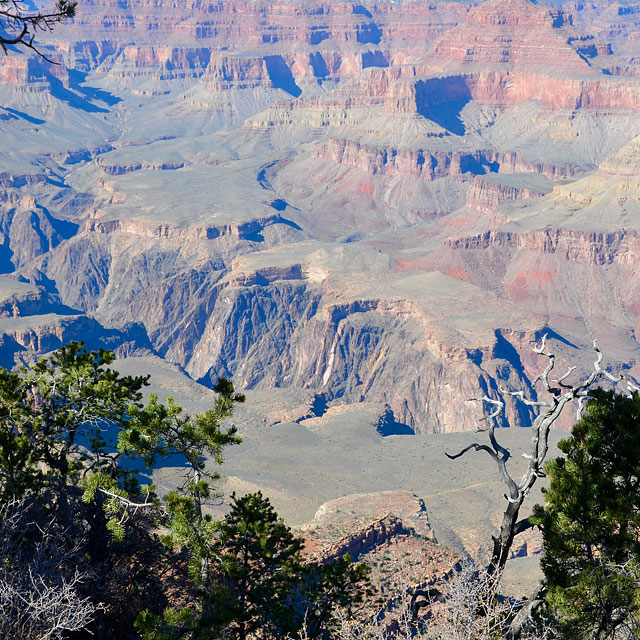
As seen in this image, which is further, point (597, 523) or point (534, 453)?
point (534, 453)

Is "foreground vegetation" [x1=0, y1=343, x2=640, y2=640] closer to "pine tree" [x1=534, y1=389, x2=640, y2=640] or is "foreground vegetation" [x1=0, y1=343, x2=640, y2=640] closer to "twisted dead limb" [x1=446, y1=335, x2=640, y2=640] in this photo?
"pine tree" [x1=534, y1=389, x2=640, y2=640]

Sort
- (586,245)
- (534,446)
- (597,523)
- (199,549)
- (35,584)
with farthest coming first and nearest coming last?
(586,245), (199,549), (534,446), (35,584), (597,523)

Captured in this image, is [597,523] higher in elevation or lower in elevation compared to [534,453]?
lower

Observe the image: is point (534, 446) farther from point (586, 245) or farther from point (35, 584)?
point (586, 245)

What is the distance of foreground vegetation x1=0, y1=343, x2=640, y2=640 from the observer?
67.3 feet

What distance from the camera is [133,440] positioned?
25.3m

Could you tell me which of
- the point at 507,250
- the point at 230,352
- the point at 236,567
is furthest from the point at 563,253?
the point at 236,567

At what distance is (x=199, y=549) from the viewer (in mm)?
24219

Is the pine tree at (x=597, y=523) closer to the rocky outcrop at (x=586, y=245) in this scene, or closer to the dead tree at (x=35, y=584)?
the dead tree at (x=35, y=584)

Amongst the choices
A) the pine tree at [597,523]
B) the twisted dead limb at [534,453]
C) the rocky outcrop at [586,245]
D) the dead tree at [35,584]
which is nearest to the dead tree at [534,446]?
the twisted dead limb at [534,453]

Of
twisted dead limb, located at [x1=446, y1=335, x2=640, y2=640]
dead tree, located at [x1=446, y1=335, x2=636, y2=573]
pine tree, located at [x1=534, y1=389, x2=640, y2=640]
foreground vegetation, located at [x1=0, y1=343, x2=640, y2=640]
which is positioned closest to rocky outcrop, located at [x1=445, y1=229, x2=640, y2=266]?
foreground vegetation, located at [x1=0, y1=343, x2=640, y2=640]

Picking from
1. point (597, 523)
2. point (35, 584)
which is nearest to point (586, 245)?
point (597, 523)

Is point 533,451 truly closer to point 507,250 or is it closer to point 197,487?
point 197,487

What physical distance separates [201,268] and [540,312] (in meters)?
76.7
